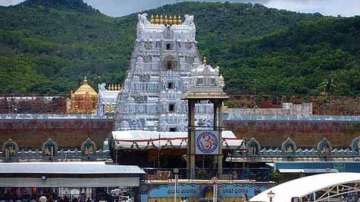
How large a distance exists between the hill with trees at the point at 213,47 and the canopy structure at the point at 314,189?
51.3 meters

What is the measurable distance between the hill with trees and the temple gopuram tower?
32.6 meters

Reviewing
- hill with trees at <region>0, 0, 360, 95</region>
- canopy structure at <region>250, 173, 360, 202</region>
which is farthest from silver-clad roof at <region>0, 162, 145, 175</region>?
hill with trees at <region>0, 0, 360, 95</region>

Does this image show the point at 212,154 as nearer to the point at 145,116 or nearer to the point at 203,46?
the point at 145,116

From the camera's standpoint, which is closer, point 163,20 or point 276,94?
point 163,20

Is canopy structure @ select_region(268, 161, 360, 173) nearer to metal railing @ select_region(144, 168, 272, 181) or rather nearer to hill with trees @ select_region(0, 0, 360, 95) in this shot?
metal railing @ select_region(144, 168, 272, 181)

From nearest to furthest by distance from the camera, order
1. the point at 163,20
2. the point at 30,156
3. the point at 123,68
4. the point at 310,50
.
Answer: the point at 30,156, the point at 163,20, the point at 310,50, the point at 123,68

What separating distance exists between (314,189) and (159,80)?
70.6ft

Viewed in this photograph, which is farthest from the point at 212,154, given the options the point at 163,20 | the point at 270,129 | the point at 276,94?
the point at 276,94

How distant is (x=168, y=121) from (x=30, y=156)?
284 inches

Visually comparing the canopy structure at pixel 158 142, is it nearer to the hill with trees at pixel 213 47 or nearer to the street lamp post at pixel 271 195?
the street lamp post at pixel 271 195

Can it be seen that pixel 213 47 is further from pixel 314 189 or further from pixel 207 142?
pixel 314 189

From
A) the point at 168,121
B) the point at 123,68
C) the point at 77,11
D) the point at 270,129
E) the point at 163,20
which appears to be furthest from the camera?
the point at 77,11

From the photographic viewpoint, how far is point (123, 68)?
4380 inches

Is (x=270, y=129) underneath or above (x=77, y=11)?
underneath
